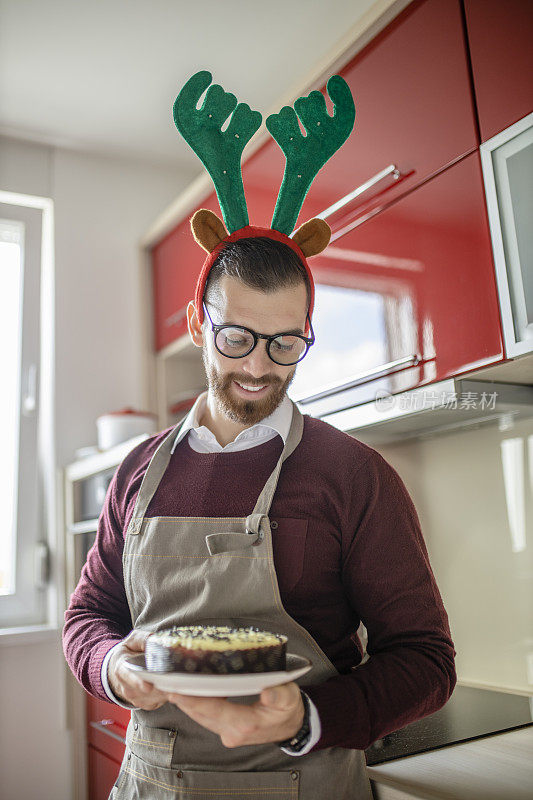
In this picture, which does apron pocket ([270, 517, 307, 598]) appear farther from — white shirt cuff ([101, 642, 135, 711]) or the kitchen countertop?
the kitchen countertop

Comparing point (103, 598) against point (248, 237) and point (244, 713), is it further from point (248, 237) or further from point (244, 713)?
point (248, 237)

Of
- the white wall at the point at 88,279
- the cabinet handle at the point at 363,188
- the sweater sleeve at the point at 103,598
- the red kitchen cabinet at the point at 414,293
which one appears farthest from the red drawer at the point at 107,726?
the cabinet handle at the point at 363,188

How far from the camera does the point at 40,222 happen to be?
2.70 m

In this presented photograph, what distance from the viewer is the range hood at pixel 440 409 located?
4.48 ft

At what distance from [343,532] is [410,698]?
0.21 m

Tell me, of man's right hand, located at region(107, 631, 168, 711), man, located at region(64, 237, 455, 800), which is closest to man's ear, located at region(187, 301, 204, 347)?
man, located at region(64, 237, 455, 800)

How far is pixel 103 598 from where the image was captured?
1068 millimetres

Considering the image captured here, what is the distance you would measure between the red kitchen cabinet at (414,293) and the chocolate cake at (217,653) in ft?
2.35

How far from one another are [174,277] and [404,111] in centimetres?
125

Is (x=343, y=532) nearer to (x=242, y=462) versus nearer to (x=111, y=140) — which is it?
(x=242, y=462)

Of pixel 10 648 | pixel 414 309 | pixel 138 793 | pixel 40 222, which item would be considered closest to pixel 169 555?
pixel 138 793

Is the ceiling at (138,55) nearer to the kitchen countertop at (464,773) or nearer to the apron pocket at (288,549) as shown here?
the apron pocket at (288,549)

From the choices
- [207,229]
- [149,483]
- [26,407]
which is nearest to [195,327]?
[207,229]

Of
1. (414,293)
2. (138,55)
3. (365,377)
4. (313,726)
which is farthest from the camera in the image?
(138,55)
